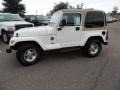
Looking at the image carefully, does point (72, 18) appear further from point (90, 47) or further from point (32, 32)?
point (32, 32)

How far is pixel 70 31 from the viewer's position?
20.2ft

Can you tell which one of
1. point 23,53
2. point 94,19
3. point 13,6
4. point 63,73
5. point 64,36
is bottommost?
point 63,73

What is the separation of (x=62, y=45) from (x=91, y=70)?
5.22 feet

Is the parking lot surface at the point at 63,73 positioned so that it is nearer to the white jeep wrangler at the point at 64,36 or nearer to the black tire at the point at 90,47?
the black tire at the point at 90,47

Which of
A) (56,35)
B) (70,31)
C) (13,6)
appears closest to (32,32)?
(56,35)

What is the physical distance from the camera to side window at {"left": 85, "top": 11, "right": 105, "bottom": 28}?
254 inches

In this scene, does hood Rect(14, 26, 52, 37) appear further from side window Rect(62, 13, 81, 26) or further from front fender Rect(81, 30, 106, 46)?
front fender Rect(81, 30, 106, 46)

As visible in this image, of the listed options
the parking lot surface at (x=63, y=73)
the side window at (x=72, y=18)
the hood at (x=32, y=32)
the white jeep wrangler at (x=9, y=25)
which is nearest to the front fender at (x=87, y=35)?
the side window at (x=72, y=18)

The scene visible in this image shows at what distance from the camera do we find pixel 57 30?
19.5 feet

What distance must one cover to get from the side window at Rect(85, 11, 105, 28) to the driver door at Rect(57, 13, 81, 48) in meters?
0.41

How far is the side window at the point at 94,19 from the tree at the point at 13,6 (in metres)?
38.3

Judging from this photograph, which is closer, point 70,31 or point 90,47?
point 70,31

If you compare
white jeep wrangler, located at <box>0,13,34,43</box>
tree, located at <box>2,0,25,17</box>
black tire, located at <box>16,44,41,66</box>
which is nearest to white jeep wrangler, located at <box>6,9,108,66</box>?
black tire, located at <box>16,44,41,66</box>

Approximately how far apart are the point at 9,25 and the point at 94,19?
5228mm
